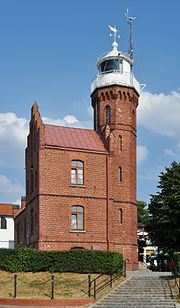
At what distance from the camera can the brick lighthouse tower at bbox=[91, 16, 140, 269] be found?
145 ft

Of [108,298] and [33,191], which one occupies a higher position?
[33,191]

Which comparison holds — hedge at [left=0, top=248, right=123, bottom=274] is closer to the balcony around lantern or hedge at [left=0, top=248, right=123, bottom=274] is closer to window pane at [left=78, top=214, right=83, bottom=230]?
window pane at [left=78, top=214, right=83, bottom=230]

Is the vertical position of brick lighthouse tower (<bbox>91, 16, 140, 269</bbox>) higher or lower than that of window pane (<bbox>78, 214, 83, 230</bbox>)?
higher

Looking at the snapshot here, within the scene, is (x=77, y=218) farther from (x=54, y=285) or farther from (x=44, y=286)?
(x=44, y=286)

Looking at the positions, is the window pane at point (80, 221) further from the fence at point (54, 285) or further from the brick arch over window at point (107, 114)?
the brick arch over window at point (107, 114)

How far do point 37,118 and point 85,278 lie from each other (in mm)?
15515

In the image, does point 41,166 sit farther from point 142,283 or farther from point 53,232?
point 142,283

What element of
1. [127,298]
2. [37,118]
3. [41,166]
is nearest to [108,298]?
[127,298]

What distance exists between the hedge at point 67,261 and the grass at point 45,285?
580mm

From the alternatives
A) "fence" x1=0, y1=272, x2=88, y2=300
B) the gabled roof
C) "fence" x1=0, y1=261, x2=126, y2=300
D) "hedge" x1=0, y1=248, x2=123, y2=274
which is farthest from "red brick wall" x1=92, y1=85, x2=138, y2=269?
the gabled roof

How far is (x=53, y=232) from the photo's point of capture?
4116 cm

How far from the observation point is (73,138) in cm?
4506

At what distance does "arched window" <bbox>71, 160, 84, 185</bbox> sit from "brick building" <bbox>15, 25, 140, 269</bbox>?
0.08 metres

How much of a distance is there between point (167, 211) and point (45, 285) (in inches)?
799
